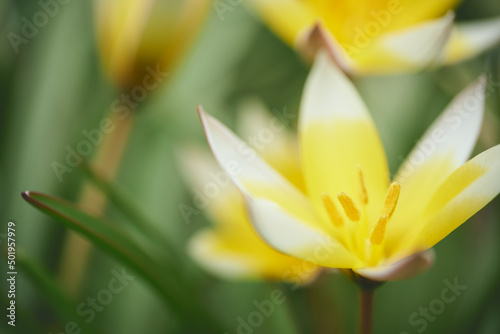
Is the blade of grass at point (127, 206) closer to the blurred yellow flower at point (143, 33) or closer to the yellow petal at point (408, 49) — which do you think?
the blurred yellow flower at point (143, 33)

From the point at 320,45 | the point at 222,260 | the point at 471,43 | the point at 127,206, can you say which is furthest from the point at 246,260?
the point at 471,43

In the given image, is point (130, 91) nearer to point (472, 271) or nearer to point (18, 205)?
point (18, 205)

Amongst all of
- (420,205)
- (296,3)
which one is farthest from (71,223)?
(296,3)

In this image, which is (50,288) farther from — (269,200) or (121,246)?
(269,200)

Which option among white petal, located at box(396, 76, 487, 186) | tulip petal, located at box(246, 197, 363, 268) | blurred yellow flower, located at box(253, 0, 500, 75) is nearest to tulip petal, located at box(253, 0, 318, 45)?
blurred yellow flower, located at box(253, 0, 500, 75)

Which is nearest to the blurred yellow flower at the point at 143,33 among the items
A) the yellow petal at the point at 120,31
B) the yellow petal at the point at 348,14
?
the yellow petal at the point at 120,31
